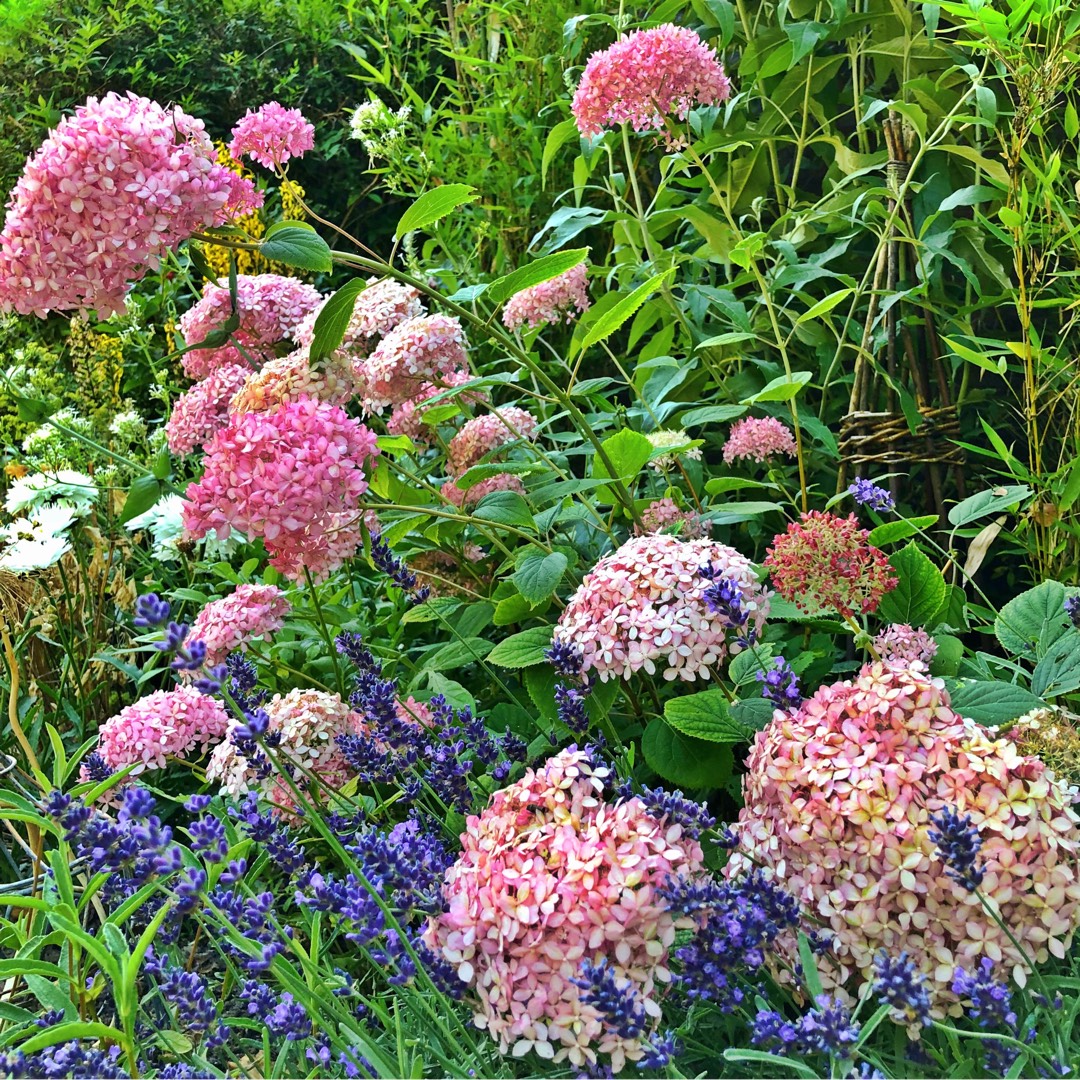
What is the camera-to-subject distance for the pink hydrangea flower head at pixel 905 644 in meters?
1.26

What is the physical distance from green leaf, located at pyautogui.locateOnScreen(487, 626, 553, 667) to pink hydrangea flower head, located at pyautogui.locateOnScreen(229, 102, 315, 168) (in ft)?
2.84

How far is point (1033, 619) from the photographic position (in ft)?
4.25

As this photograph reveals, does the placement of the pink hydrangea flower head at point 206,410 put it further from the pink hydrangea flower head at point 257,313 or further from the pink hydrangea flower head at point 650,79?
the pink hydrangea flower head at point 650,79

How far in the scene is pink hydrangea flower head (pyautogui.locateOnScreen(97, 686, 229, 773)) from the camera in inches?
58.3

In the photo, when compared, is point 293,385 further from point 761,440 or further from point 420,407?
point 761,440

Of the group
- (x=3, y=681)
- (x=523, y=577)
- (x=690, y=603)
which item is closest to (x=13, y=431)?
(x=3, y=681)

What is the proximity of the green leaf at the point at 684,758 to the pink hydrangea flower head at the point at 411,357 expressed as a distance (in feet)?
2.09

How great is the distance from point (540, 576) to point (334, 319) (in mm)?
406

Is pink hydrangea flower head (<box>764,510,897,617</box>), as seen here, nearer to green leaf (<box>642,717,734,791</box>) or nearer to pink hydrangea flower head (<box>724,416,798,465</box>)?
green leaf (<box>642,717,734,791</box>)

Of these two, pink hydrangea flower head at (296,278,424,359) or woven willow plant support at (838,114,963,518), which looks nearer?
pink hydrangea flower head at (296,278,424,359)

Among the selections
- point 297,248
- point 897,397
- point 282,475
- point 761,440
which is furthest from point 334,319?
point 897,397

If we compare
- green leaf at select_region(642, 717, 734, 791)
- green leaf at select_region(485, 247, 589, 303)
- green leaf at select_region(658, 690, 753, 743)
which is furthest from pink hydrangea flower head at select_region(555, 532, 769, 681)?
green leaf at select_region(485, 247, 589, 303)

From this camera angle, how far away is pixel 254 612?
1.54m

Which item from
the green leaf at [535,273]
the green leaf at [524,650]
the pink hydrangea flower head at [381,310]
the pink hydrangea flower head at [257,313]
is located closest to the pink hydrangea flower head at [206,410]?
the pink hydrangea flower head at [257,313]
